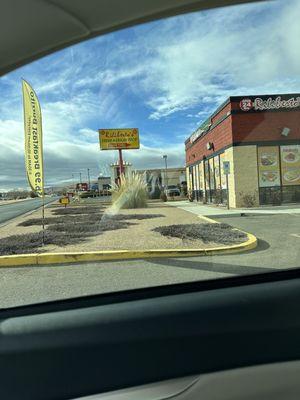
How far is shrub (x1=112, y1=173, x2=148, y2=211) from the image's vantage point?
13040mm

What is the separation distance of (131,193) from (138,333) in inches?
551

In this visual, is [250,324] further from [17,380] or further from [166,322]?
[17,380]

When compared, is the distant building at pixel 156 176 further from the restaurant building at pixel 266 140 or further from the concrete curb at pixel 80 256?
the restaurant building at pixel 266 140

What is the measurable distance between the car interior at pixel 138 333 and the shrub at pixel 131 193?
8818 mm

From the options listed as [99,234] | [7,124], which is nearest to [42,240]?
[99,234]

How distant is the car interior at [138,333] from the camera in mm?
2111

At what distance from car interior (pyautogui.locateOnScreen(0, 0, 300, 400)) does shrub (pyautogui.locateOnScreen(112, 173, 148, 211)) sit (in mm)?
8818

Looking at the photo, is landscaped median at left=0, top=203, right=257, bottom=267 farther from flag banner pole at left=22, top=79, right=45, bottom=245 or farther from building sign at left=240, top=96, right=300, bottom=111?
flag banner pole at left=22, top=79, right=45, bottom=245

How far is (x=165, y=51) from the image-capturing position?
246 cm

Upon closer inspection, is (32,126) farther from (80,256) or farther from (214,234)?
(80,256)

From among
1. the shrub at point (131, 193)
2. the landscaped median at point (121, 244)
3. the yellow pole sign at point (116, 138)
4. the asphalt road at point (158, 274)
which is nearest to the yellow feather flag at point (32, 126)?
the yellow pole sign at point (116, 138)

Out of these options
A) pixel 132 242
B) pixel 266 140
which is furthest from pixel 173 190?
pixel 266 140

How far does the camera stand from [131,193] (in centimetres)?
1650

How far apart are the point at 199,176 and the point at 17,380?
28862mm
